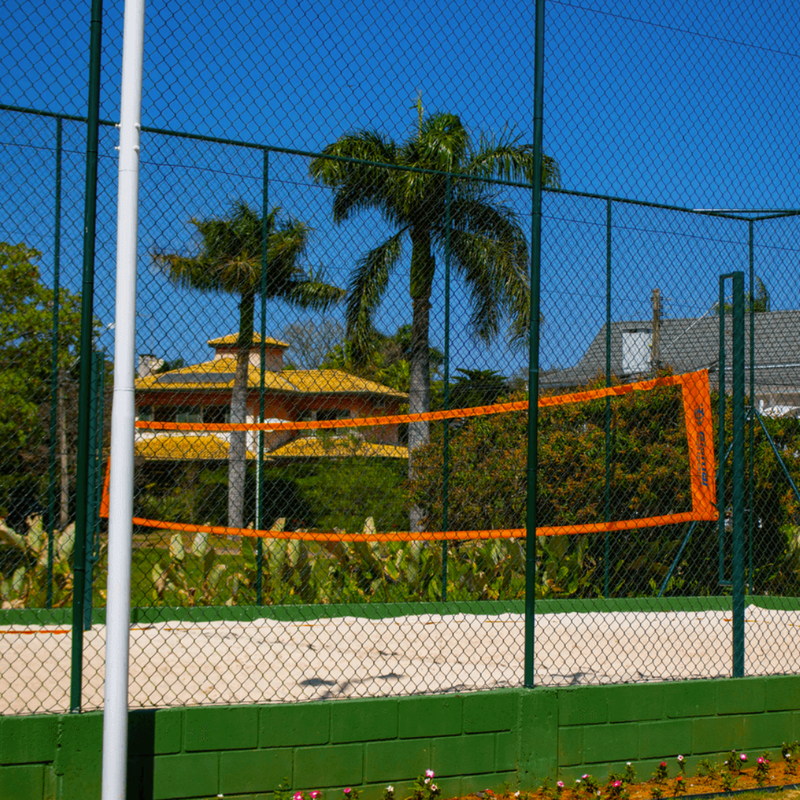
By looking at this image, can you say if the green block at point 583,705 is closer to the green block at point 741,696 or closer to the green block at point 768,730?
the green block at point 741,696

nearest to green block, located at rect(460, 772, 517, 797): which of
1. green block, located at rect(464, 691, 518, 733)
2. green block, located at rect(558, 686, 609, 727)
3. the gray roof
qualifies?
green block, located at rect(464, 691, 518, 733)

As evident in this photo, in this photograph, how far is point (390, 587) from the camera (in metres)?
7.39

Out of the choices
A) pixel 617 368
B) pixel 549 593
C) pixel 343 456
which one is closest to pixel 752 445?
pixel 617 368

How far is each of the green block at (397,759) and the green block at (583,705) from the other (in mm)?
677

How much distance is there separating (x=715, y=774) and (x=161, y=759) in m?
2.64

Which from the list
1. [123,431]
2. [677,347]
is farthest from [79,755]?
[677,347]

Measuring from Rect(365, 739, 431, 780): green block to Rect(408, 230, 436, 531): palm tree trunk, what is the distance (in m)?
2.82

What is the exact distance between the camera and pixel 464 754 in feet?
12.7

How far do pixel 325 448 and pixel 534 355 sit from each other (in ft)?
7.95

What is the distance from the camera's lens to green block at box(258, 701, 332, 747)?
3.63 metres

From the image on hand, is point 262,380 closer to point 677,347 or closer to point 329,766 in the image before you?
point 329,766

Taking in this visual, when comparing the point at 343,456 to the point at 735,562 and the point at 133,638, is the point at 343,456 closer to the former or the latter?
the point at 133,638

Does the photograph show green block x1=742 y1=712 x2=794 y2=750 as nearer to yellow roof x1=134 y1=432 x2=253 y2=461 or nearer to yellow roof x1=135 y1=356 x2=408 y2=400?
yellow roof x1=135 y1=356 x2=408 y2=400

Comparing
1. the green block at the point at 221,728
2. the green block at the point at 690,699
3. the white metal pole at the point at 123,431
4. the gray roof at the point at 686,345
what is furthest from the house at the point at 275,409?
the green block at the point at 690,699
